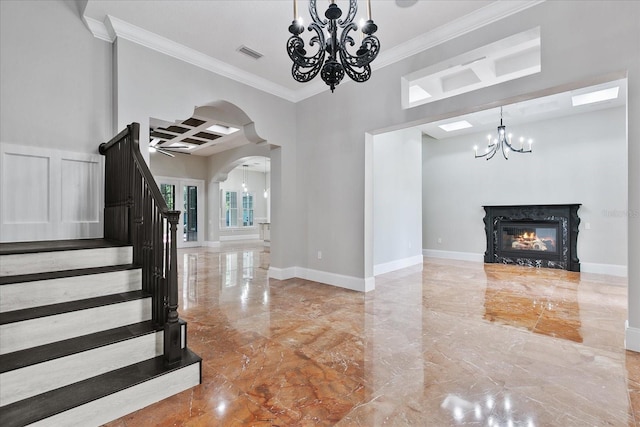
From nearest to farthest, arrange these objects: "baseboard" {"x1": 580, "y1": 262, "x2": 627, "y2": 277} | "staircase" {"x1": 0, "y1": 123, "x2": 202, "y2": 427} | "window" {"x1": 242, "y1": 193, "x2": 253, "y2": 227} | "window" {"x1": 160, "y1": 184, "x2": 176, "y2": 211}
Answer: "staircase" {"x1": 0, "y1": 123, "x2": 202, "y2": 427}, "baseboard" {"x1": 580, "y1": 262, "x2": 627, "y2": 277}, "window" {"x1": 160, "y1": 184, "x2": 176, "y2": 211}, "window" {"x1": 242, "y1": 193, "x2": 253, "y2": 227}

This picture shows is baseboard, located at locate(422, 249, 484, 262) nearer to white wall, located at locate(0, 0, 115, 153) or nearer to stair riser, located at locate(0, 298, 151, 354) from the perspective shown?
stair riser, located at locate(0, 298, 151, 354)

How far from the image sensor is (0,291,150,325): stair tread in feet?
6.05

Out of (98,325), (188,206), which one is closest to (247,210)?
(188,206)

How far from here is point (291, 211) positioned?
5484 mm

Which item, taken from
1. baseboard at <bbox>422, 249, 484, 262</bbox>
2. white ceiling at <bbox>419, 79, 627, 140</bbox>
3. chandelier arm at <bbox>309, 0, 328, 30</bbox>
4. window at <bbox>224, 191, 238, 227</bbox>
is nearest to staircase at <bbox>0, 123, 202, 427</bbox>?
chandelier arm at <bbox>309, 0, 328, 30</bbox>

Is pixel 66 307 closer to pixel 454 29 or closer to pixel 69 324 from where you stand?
pixel 69 324

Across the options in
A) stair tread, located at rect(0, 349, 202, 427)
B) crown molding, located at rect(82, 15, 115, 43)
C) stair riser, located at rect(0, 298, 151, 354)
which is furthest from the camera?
crown molding, located at rect(82, 15, 115, 43)

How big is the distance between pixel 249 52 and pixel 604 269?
7634mm

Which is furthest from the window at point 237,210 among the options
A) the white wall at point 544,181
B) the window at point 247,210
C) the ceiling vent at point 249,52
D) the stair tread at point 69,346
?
the stair tread at point 69,346

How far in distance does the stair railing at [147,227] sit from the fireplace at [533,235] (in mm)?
7423

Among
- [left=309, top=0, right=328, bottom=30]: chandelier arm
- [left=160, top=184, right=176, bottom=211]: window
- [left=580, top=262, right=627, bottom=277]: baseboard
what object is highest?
[left=309, top=0, right=328, bottom=30]: chandelier arm

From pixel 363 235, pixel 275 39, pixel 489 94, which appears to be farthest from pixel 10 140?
pixel 489 94

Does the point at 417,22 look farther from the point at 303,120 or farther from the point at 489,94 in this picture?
the point at 303,120

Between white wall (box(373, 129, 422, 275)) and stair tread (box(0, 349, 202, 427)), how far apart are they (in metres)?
4.56
